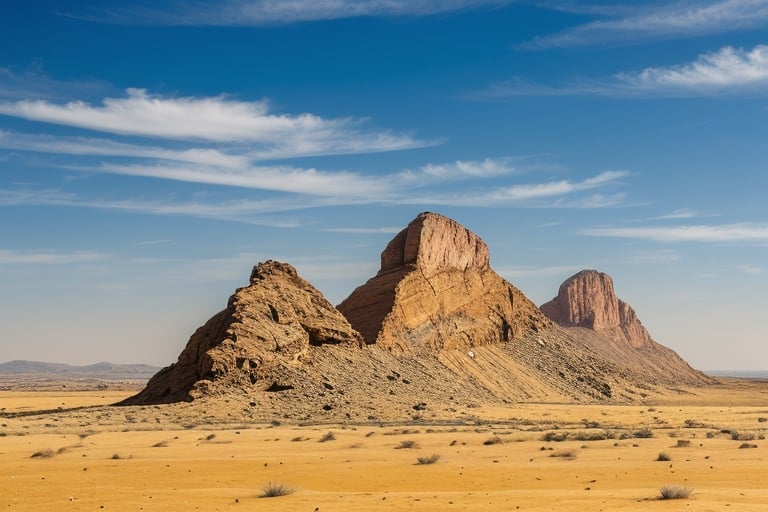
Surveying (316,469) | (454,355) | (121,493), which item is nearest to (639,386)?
(454,355)

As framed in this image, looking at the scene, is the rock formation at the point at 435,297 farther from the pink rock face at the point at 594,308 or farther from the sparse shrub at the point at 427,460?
the pink rock face at the point at 594,308

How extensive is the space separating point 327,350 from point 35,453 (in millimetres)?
36014

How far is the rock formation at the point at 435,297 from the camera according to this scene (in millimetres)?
81988

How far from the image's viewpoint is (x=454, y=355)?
3388 inches

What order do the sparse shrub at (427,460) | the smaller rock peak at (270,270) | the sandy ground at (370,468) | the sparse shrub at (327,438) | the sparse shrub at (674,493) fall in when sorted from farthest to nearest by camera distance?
the smaller rock peak at (270,270) < the sparse shrub at (327,438) < the sparse shrub at (427,460) < the sandy ground at (370,468) < the sparse shrub at (674,493)

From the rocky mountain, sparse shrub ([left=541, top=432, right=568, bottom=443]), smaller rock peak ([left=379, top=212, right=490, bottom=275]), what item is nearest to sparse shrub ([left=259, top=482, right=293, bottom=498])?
sparse shrub ([left=541, top=432, right=568, bottom=443])

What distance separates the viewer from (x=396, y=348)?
78875 millimetres

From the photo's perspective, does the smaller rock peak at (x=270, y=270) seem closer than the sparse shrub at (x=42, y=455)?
No

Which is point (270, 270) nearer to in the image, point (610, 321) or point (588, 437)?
point (588, 437)

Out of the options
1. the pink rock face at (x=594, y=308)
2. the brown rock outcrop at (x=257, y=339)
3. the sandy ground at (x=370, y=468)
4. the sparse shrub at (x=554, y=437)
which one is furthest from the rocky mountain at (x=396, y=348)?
the pink rock face at (x=594, y=308)

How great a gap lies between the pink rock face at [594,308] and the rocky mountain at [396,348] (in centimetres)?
6315

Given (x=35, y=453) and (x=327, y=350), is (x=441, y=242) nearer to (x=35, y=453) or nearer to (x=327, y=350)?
(x=327, y=350)

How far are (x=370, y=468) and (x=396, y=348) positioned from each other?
5017cm

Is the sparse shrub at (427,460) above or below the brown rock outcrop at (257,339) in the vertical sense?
below
